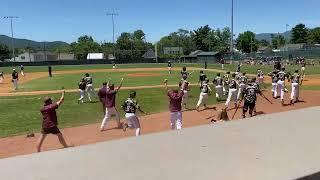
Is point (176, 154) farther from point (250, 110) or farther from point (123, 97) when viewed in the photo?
point (123, 97)

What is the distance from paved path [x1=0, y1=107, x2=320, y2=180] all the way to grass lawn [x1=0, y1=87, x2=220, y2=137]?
13315mm

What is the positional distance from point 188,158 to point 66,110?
19584 mm

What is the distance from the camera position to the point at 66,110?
24.0 m

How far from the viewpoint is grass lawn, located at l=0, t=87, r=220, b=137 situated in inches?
778

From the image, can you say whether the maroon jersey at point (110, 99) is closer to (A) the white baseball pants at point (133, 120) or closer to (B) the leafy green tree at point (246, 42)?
(A) the white baseball pants at point (133, 120)

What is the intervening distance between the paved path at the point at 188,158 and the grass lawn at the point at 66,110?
13315 mm

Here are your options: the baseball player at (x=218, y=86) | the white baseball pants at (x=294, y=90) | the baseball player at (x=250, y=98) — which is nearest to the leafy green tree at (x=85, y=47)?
the baseball player at (x=218, y=86)

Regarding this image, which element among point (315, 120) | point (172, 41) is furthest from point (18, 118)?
point (172, 41)

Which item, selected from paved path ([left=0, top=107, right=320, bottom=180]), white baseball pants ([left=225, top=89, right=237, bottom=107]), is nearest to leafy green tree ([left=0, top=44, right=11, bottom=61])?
white baseball pants ([left=225, top=89, right=237, bottom=107])

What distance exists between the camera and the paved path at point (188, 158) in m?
4.49

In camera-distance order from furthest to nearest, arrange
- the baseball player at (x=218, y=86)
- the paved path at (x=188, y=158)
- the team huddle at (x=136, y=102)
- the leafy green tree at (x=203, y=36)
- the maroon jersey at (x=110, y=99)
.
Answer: the leafy green tree at (x=203, y=36), the baseball player at (x=218, y=86), the maroon jersey at (x=110, y=99), the team huddle at (x=136, y=102), the paved path at (x=188, y=158)

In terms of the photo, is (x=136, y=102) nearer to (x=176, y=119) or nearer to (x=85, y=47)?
(x=176, y=119)

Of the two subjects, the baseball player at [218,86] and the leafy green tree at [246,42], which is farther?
the leafy green tree at [246,42]

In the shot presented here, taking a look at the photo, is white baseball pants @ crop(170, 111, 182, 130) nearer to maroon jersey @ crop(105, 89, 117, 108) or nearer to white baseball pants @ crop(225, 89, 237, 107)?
maroon jersey @ crop(105, 89, 117, 108)
